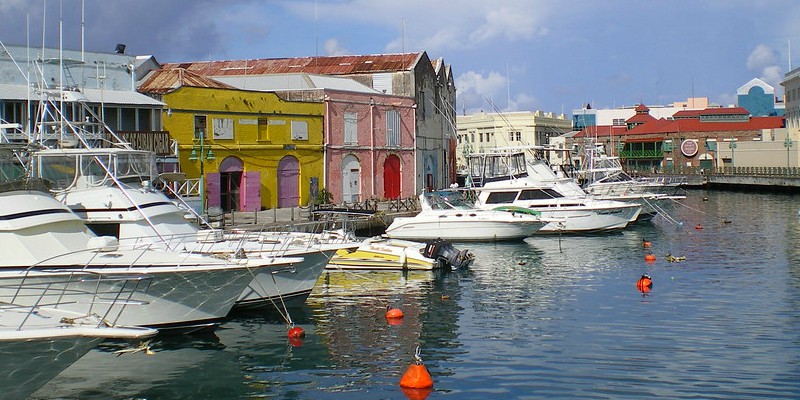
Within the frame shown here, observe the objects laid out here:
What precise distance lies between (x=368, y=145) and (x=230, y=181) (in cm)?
1079

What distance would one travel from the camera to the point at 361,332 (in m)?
22.3

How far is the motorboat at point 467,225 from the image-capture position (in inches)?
1623

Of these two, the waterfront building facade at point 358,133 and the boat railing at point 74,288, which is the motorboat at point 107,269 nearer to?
the boat railing at point 74,288

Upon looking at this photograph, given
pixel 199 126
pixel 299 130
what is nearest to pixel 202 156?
pixel 199 126

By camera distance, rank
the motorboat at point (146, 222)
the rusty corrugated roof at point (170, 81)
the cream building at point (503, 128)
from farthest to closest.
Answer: the cream building at point (503, 128), the rusty corrugated roof at point (170, 81), the motorboat at point (146, 222)

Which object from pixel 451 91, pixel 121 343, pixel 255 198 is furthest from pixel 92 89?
pixel 451 91

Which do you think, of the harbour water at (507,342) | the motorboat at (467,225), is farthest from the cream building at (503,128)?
the harbour water at (507,342)

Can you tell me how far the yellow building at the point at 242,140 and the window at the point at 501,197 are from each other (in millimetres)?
10240

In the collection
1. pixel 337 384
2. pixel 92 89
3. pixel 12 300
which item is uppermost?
pixel 92 89

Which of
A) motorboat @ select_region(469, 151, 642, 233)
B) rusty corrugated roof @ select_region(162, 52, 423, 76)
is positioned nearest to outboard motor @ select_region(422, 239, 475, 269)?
motorboat @ select_region(469, 151, 642, 233)

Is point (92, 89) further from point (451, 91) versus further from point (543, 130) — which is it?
point (543, 130)

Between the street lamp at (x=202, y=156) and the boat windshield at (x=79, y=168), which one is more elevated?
the street lamp at (x=202, y=156)

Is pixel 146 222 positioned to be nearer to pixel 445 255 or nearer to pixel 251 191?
pixel 445 255

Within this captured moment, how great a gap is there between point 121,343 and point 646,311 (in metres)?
13.0
